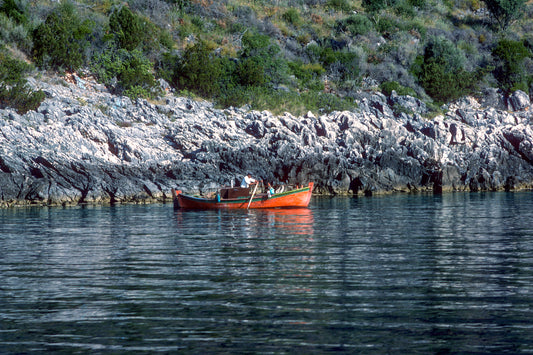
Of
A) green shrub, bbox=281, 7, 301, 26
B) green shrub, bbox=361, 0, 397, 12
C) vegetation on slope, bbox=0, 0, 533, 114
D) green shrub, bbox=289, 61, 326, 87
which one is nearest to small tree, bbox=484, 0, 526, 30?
vegetation on slope, bbox=0, 0, 533, 114

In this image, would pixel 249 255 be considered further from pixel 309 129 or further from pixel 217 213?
pixel 309 129

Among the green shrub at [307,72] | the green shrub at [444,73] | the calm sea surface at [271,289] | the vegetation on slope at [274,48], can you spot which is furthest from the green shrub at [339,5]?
the calm sea surface at [271,289]

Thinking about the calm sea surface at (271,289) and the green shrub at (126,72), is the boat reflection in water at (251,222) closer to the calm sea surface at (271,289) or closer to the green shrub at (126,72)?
the calm sea surface at (271,289)

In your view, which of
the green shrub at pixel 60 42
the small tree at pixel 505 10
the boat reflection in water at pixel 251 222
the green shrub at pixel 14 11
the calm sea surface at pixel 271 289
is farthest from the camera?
the small tree at pixel 505 10

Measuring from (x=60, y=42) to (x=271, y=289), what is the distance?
4465 centimetres

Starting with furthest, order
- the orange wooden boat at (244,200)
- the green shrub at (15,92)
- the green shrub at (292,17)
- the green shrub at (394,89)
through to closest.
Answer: the green shrub at (292,17)
the green shrub at (394,89)
the green shrub at (15,92)
the orange wooden boat at (244,200)

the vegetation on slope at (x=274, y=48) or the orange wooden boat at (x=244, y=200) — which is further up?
the vegetation on slope at (x=274, y=48)

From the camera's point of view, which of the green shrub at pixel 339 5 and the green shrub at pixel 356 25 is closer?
the green shrub at pixel 356 25

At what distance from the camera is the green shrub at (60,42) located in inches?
2055


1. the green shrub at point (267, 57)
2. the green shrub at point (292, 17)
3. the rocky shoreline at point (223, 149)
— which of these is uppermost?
the green shrub at point (292, 17)

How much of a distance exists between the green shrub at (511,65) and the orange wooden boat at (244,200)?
1483 inches

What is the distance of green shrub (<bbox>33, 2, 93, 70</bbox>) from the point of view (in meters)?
52.2

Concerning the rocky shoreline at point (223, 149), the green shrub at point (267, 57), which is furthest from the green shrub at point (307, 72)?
the rocky shoreline at point (223, 149)

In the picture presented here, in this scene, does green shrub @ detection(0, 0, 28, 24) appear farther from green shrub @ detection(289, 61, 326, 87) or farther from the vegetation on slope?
green shrub @ detection(289, 61, 326, 87)
